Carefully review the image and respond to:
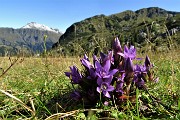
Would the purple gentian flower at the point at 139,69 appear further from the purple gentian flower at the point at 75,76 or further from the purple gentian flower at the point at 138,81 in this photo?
the purple gentian flower at the point at 75,76

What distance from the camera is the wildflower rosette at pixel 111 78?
8.44ft

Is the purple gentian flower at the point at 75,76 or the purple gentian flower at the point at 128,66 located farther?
the purple gentian flower at the point at 75,76

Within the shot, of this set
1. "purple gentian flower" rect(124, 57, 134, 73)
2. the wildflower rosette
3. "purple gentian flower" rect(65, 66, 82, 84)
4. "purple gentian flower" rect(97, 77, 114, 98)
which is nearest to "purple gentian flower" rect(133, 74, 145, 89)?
the wildflower rosette

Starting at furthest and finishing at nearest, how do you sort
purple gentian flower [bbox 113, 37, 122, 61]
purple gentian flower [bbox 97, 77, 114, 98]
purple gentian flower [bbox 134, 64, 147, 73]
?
purple gentian flower [bbox 134, 64, 147, 73], purple gentian flower [bbox 113, 37, 122, 61], purple gentian flower [bbox 97, 77, 114, 98]

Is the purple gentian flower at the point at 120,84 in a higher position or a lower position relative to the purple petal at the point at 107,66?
lower

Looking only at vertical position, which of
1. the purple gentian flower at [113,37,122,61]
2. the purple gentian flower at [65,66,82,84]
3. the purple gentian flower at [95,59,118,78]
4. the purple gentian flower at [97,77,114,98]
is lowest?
the purple gentian flower at [97,77,114,98]

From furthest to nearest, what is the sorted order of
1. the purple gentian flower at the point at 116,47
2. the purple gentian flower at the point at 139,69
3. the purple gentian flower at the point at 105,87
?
the purple gentian flower at the point at 139,69, the purple gentian flower at the point at 116,47, the purple gentian flower at the point at 105,87

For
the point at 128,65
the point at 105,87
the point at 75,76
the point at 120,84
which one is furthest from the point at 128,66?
the point at 75,76

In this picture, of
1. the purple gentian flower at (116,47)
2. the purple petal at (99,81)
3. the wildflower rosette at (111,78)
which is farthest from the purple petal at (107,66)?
the purple gentian flower at (116,47)

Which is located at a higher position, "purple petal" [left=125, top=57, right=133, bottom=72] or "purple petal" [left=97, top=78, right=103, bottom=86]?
"purple petal" [left=125, top=57, right=133, bottom=72]

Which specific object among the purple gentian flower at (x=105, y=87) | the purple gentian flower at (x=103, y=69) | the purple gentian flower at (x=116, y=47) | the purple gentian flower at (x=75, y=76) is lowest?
the purple gentian flower at (x=105, y=87)

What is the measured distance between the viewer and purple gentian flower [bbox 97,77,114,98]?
2.54 metres

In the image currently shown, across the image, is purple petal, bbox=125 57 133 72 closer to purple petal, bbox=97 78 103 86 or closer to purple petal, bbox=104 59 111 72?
purple petal, bbox=104 59 111 72

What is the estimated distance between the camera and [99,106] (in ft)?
8.74
